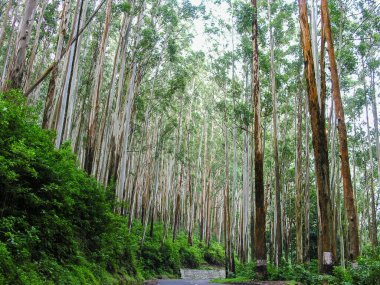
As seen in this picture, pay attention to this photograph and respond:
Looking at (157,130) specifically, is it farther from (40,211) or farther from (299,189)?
(40,211)

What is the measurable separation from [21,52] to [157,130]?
63.9 feet

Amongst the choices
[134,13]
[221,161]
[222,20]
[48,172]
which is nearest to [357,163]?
[221,161]

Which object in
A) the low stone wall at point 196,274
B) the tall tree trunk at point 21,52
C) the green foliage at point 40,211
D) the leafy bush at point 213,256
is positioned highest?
the tall tree trunk at point 21,52

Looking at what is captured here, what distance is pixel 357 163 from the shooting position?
31.8m

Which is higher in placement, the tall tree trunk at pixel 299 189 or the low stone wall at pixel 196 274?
the tall tree trunk at pixel 299 189

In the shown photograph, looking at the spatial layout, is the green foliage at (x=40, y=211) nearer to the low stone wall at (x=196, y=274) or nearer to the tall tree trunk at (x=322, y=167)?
the tall tree trunk at (x=322, y=167)

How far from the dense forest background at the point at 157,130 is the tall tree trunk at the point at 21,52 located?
0.03 metres

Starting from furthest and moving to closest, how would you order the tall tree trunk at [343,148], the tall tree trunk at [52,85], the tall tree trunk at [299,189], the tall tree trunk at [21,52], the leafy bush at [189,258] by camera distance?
1. the leafy bush at [189,258]
2. the tall tree trunk at [299,189]
3. the tall tree trunk at [52,85]
4. the tall tree trunk at [343,148]
5. the tall tree trunk at [21,52]

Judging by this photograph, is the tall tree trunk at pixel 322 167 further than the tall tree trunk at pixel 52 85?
No

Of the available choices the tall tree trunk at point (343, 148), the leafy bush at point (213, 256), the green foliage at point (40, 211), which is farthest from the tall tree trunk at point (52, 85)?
the leafy bush at point (213, 256)

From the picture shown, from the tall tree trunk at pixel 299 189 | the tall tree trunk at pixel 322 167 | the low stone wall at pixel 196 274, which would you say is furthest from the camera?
the low stone wall at pixel 196 274

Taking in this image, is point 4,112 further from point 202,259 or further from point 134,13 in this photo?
point 202,259

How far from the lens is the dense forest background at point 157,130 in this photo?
5867 mm

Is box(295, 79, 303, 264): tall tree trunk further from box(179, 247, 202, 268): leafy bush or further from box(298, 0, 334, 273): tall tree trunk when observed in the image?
box(298, 0, 334, 273): tall tree trunk
